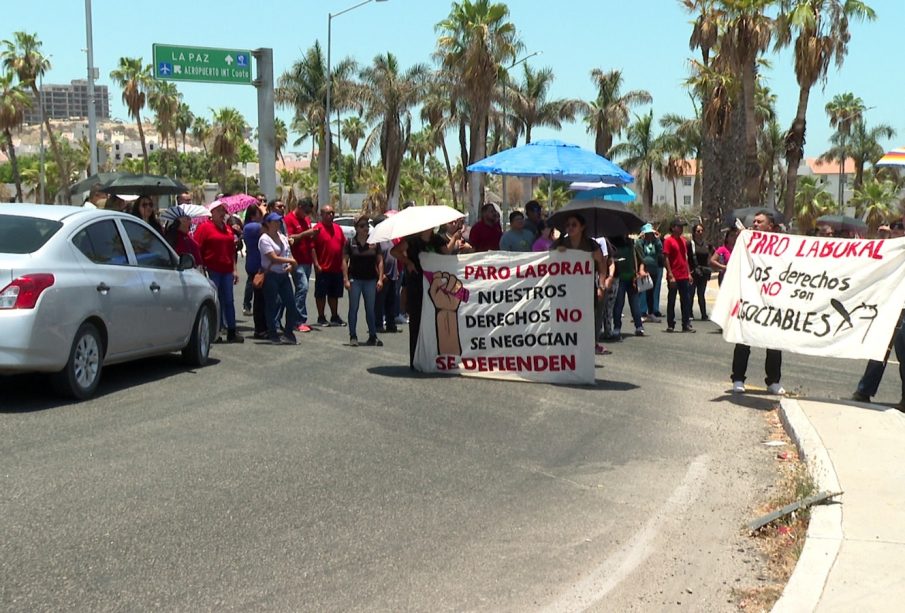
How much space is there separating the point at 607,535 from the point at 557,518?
0.38 m

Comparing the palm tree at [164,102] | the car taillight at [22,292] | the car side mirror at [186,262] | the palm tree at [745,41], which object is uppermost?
the palm tree at [164,102]

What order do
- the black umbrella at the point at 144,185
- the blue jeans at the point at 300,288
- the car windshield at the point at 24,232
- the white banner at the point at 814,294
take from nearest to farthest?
the car windshield at the point at 24,232
the white banner at the point at 814,294
the blue jeans at the point at 300,288
the black umbrella at the point at 144,185

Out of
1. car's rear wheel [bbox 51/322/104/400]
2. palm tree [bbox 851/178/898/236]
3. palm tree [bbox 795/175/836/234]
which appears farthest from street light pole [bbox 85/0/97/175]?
palm tree [bbox 851/178/898/236]

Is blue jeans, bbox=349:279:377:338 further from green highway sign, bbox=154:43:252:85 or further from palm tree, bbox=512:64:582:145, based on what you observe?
palm tree, bbox=512:64:582:145

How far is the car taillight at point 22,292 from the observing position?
8.85 metres

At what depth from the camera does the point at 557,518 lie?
260 inches

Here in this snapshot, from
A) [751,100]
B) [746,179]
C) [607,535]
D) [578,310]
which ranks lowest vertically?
[607,535]

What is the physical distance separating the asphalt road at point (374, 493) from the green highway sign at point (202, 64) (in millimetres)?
16382

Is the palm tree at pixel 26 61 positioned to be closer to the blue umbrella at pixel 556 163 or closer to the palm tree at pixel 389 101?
the palm tree at pixel 389 101

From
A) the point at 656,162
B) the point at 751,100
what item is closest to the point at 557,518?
the point at 751,100

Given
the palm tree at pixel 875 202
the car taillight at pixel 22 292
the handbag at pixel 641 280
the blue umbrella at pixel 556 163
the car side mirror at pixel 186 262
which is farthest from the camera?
the palm tree at pixel 875 202

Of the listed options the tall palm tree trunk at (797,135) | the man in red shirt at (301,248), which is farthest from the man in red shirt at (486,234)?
the tall palm tree trunk at (797,135)

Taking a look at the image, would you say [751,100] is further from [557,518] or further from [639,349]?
[557,518]

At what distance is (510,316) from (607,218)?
2.99m
